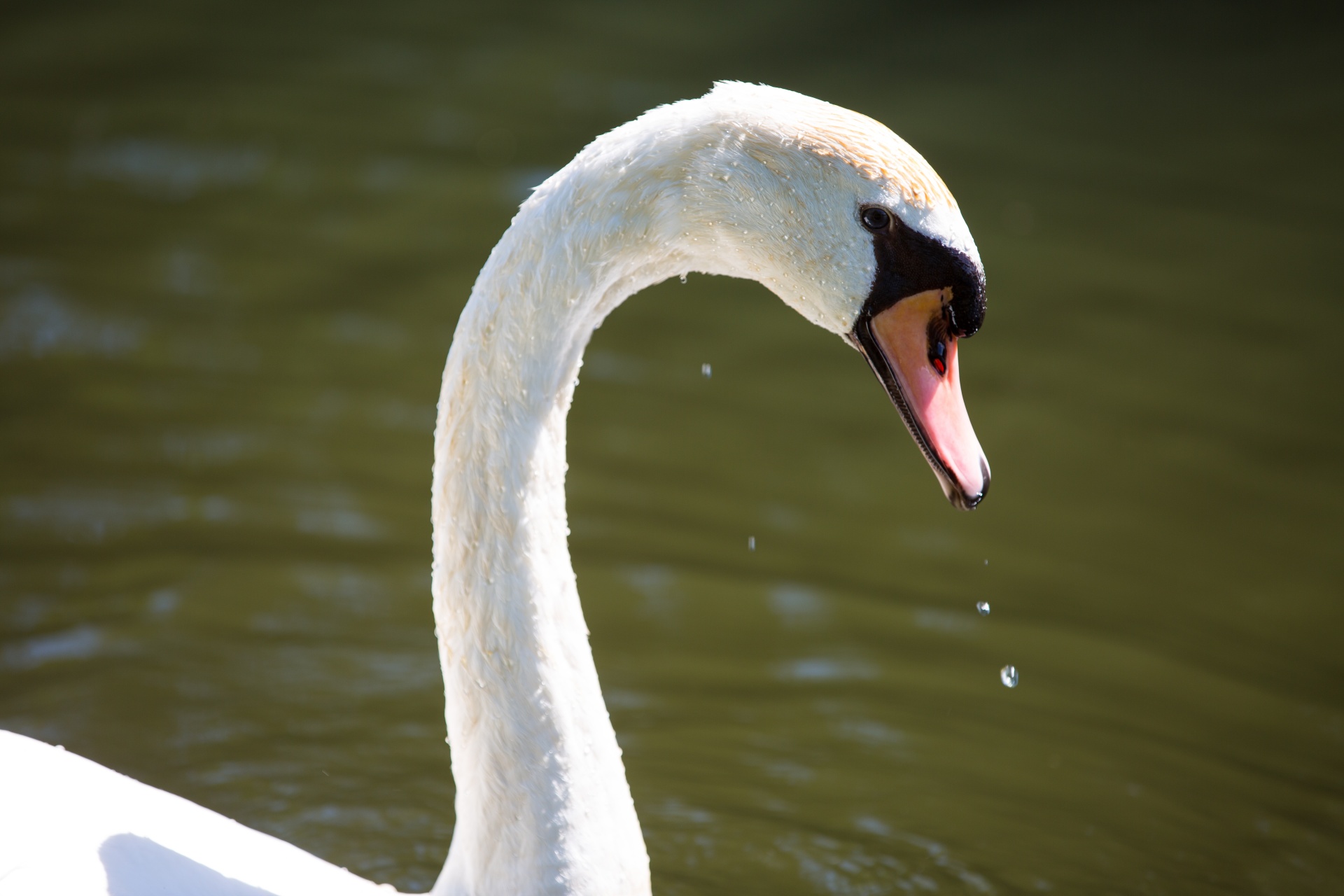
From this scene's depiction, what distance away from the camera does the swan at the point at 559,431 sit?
9.01ft

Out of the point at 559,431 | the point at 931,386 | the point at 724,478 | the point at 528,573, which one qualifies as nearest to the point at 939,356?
the point at 931,386

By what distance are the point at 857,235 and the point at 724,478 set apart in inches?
140

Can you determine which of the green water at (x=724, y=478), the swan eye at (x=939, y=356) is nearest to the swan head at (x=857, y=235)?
the swan eye at (x=939, y=356)

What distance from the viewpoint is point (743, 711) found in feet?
16.5

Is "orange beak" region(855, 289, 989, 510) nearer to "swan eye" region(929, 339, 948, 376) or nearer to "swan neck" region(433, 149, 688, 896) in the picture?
"swan eye" region(929, 339, 948, 376)

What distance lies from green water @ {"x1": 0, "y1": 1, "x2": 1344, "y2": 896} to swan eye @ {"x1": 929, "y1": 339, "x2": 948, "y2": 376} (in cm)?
180

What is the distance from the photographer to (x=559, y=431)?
3072 mm

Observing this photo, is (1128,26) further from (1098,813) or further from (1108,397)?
(1098,813)

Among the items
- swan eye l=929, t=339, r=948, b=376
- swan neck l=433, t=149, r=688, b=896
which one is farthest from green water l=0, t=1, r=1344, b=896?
swan eye l=929, t=339, r=948, b=376

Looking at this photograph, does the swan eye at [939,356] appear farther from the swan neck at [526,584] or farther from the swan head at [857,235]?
the swan neck at [526,584]

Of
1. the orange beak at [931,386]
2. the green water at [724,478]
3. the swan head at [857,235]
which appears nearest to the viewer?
the swan head at [857,235]

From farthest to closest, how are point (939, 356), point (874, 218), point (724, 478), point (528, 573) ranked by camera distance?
point (724, 478), point (528, 573), point (939, 356), point (874, 218)

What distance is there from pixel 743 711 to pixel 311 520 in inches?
72.5

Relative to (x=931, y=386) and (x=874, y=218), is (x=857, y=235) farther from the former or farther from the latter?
(x=931, y=386)
